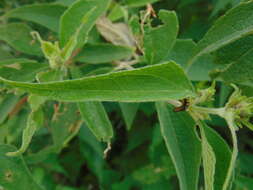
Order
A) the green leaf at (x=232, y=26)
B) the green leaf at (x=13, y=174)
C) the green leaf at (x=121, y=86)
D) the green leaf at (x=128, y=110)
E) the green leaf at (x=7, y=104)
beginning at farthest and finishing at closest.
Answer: the green leaf at (x=128, y=110) < the green leaf at (x=7, y=104) < the green leaf at (x=13, y=174) < the green leaf at (x=232, y=26) < the green leaf at (x=121, y=86)

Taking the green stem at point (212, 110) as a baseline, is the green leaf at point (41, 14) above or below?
above

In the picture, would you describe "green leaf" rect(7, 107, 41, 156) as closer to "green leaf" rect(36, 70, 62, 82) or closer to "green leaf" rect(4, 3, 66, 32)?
"green leaf" rect(36, 70, 62, 82)

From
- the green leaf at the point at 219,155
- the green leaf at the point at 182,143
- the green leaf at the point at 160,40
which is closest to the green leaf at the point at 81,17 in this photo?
the green leaf at the point at 160,40

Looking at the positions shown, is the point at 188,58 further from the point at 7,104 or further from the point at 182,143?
the point at 7,104

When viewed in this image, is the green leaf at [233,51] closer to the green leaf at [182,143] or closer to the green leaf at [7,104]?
the green leaf at [182,143]

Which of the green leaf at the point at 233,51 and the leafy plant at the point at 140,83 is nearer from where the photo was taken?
the leafy plant at the point at 140,83

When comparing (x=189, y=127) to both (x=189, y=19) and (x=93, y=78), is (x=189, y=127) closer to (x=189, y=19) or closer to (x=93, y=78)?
(x=93, y=78)

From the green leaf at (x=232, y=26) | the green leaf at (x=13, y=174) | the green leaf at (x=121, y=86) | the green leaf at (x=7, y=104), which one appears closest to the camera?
the green leaf at (x=121, y=86)

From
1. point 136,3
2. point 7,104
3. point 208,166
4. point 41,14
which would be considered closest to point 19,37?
point 41,14

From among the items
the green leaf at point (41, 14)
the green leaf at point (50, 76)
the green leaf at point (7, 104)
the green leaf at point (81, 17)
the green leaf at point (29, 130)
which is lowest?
the green leaf at point (7, 104)
